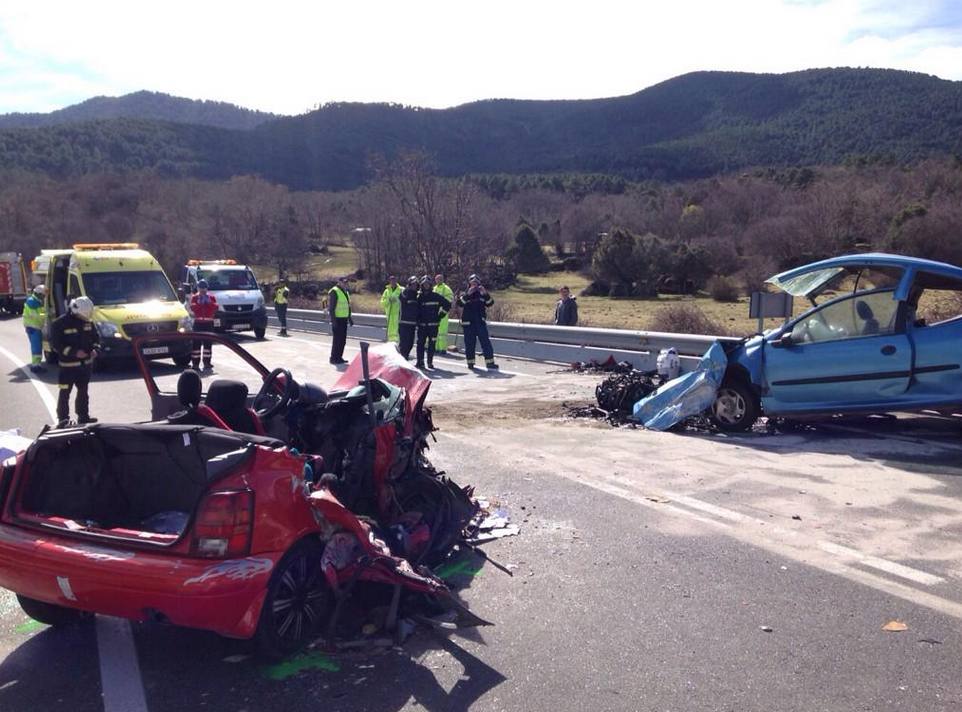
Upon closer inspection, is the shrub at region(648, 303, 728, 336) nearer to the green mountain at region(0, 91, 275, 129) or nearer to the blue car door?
the blue car door

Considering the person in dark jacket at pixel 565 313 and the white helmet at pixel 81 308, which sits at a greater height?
the white helmet at pixel 81 308

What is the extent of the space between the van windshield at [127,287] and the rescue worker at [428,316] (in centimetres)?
502

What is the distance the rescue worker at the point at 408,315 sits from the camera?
1652cm

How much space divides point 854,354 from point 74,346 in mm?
8597

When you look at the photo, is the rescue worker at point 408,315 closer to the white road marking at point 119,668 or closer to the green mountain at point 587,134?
the white road marking at point 119,668

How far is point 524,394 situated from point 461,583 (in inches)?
306

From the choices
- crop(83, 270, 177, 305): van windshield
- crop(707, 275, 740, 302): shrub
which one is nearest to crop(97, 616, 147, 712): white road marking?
crop(83, 270, 177, 305): van windshield

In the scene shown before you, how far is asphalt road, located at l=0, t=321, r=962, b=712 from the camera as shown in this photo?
12.6ft

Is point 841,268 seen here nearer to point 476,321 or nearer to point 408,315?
point 476,321

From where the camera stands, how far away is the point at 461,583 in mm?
5176

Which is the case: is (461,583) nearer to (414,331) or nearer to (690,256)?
(414,331)

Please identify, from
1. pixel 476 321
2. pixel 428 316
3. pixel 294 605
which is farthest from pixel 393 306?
pixel 294 605

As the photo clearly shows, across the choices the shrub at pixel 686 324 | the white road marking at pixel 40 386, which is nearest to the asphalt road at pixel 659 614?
the white road marking at pixel 40 386

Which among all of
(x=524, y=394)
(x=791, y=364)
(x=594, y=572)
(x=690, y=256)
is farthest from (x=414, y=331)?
(x=690, y=256)
